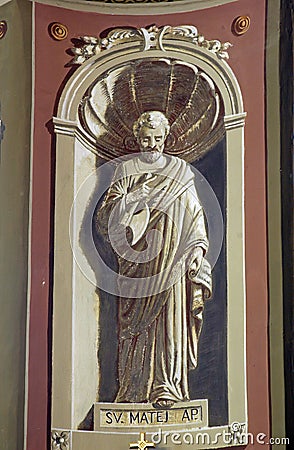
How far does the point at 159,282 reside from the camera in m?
4.54

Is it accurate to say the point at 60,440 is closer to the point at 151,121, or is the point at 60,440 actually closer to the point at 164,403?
the point at 164,403

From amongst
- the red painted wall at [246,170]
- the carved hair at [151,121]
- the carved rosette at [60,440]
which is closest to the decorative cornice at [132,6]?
the red painted wall at [246,170]

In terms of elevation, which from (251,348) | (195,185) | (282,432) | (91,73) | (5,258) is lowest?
(282,432)

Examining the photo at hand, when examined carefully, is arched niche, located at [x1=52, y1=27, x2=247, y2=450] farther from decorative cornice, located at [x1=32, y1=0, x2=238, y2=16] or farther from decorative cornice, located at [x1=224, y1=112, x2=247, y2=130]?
decorative cornice, located at [x1=32, y1=0, x2=238, y2=16]

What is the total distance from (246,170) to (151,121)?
1.54 ft

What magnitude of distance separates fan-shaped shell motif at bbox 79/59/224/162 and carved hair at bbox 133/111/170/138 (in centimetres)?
2

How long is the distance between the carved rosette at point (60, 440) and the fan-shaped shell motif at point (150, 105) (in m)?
1.16

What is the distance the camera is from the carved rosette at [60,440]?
4328 mm

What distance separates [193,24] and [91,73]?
0.48 metres

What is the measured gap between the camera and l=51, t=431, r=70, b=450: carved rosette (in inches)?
170

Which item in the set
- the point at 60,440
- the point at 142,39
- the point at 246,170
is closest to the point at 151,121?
the point at 142,39

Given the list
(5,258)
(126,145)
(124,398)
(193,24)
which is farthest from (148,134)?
(124,398)

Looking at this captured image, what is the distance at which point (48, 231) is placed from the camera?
4520mm

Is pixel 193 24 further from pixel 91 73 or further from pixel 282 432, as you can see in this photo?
pixel 282 432
